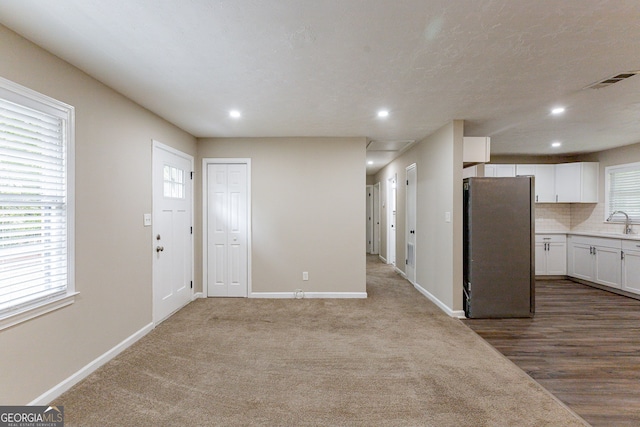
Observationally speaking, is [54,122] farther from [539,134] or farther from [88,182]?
[539,134]

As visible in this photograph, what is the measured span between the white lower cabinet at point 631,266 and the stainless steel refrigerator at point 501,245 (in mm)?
2245

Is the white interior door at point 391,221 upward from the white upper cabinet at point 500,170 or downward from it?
downward

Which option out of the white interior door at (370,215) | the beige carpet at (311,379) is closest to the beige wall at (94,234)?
the beige carpet at (311,379)

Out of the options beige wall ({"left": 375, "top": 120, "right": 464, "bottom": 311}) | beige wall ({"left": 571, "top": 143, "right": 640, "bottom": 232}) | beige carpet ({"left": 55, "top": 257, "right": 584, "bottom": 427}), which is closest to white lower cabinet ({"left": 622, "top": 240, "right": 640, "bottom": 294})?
beige wall ({"left": 571, "top": 143, "right": 640, "bottom": 232})

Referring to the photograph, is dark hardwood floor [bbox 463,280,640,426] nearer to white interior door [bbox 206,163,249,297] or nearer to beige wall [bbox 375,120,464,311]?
beige wall [bbox 375,120,464,311]

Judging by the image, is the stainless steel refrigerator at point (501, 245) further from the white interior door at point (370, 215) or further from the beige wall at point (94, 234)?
the white interior door at point (370, 215)

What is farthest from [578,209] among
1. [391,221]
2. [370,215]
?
[370,215]

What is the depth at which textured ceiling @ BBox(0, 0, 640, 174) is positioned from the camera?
1.70m

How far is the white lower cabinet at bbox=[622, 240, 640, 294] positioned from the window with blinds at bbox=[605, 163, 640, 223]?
728mm

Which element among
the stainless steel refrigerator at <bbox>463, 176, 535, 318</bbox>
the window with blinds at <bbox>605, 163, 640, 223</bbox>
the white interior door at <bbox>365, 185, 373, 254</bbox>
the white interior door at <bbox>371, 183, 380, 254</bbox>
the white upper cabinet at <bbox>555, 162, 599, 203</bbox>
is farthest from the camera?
the white interior door at <bbox>365, 185, 373, 254</bbox>

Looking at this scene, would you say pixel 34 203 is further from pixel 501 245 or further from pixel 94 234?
pixel 501 245

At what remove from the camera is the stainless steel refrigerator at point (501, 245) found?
3.81m

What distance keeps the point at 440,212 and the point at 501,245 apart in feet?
2.76

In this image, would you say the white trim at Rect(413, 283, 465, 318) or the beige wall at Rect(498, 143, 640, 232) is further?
the beige wall at Rect(498, 143, 640, 232)
